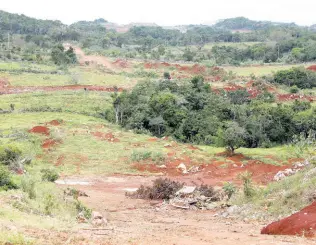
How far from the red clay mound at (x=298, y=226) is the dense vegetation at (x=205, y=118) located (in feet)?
54.0

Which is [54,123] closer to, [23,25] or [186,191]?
[186,191]

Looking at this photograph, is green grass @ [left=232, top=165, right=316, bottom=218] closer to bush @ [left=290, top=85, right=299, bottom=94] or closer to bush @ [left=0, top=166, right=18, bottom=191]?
bush @ [left=0, top=166, right=18, bottom=191]

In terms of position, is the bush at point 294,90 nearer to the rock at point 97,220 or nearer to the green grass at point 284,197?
the green grass at point 284,197

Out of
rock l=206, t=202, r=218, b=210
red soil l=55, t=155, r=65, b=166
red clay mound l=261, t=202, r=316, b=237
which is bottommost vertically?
red soil l=55, t=155, r=65, b=166

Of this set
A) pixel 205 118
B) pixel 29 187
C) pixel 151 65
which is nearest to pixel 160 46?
pixel 151 65

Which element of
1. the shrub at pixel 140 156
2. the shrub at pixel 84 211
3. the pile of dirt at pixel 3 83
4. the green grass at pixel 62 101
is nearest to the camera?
the shrub at pixel 84 211

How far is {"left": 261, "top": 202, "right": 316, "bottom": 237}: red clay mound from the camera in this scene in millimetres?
10274

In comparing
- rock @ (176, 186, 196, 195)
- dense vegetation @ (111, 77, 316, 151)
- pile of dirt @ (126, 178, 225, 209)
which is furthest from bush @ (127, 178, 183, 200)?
dense vegetation @ (111, 77, 316, 151)

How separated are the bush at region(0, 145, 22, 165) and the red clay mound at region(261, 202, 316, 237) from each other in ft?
43.5

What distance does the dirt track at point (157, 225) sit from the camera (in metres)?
9.60

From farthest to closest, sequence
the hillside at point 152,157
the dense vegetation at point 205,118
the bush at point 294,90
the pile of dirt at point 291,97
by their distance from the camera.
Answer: the bush at point 294,90, the pile of dirt at point 291,97, the dense vegetation at point 205,118, the hillside at point 152,157

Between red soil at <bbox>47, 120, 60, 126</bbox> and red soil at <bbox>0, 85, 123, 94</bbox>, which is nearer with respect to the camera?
red soil at <bbox>47, 120, 60, 126</bbox>

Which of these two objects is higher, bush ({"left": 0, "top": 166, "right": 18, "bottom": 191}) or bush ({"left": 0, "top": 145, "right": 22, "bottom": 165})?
bush ({"left": 0, "top": 166, "right": 18, "bottom": 191})

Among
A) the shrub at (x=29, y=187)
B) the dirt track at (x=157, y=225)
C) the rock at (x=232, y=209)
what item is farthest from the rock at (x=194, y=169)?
the shrub at (x=29, y=187)
